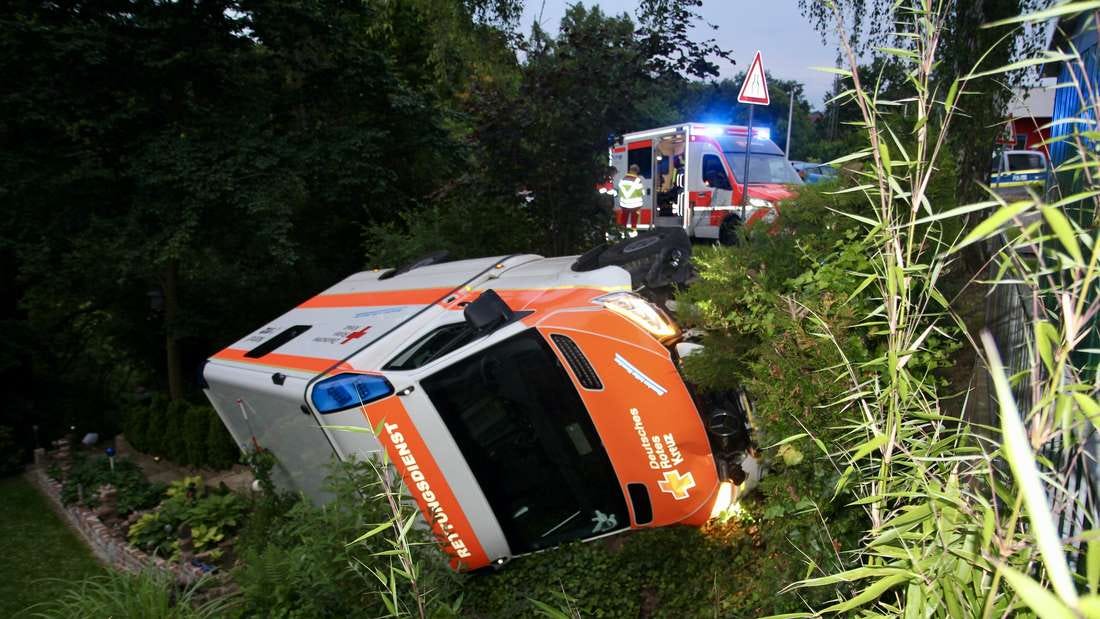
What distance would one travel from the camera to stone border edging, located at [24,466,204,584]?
5.99 metres

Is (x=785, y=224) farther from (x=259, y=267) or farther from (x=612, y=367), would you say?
(x=259, y=267)

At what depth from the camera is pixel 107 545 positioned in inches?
272

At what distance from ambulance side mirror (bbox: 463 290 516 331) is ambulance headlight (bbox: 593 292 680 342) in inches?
21.6

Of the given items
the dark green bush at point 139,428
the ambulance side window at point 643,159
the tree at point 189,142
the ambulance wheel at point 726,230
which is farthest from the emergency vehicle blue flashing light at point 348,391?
the ambulance side window at point 643,159

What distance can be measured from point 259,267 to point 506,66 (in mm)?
4670

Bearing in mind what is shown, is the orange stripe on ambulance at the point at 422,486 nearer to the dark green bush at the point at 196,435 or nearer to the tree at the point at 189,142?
the tree at the point at 189,142

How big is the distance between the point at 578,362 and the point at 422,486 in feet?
3.68

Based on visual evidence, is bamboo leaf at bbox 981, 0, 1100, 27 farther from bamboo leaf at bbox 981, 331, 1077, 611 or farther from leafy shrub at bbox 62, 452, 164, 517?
leafy shrub at bbox 62, 452, 164, 517

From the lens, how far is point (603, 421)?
395cm

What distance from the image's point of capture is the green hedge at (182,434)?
8766mm

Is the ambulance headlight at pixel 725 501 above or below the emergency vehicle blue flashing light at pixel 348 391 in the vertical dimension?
below

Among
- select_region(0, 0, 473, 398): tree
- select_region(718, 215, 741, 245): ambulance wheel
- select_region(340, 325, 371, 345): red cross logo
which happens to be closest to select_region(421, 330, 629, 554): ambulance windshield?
select_region(340, 325, 371, 345): red cross logo

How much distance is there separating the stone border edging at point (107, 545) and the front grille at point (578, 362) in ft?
11.6

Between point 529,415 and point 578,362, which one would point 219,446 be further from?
point 578,362
